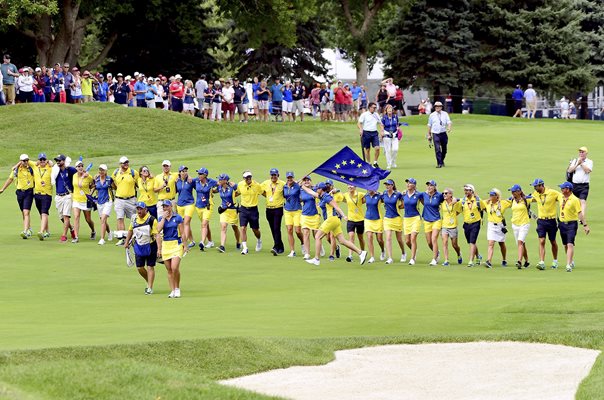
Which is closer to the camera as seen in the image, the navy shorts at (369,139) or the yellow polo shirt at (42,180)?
the yellow polo shirt at (42,180)

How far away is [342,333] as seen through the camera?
1792cm

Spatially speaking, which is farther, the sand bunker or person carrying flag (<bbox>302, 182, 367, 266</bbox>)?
person carrying flag (<bbox>302, 182, 367, 266</bbox>)

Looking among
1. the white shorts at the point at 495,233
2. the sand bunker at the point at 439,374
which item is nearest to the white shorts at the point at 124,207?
the white shorts at the point at 495,233

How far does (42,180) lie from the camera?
30422 millimetres

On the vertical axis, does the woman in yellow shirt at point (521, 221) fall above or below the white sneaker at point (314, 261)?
above

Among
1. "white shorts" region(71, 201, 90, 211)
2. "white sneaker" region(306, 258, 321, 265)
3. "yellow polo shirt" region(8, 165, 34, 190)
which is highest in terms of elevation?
"yellow polo shirt" region(8, 165, 34, 190)

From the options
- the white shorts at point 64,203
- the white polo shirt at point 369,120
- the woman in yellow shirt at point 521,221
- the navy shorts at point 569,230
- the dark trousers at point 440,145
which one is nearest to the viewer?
the navy shorts at point 569,230

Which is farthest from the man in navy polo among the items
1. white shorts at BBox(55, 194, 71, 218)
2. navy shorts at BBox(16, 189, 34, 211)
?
navy shorts at BBox(16, 189, 34, 211)

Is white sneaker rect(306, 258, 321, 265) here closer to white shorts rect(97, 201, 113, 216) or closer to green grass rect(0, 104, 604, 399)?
green grass rect(0, 104, 604, 399)

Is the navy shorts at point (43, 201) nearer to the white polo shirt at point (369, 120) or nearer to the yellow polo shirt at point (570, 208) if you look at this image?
the white polo shirt at point (369, 120)

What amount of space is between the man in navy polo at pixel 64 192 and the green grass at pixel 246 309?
22.7 inches

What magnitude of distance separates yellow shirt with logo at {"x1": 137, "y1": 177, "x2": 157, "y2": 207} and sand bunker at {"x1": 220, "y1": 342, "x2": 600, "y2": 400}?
13.1 meters

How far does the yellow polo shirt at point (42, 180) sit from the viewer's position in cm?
3036

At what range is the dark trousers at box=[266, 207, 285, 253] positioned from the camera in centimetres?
2877
